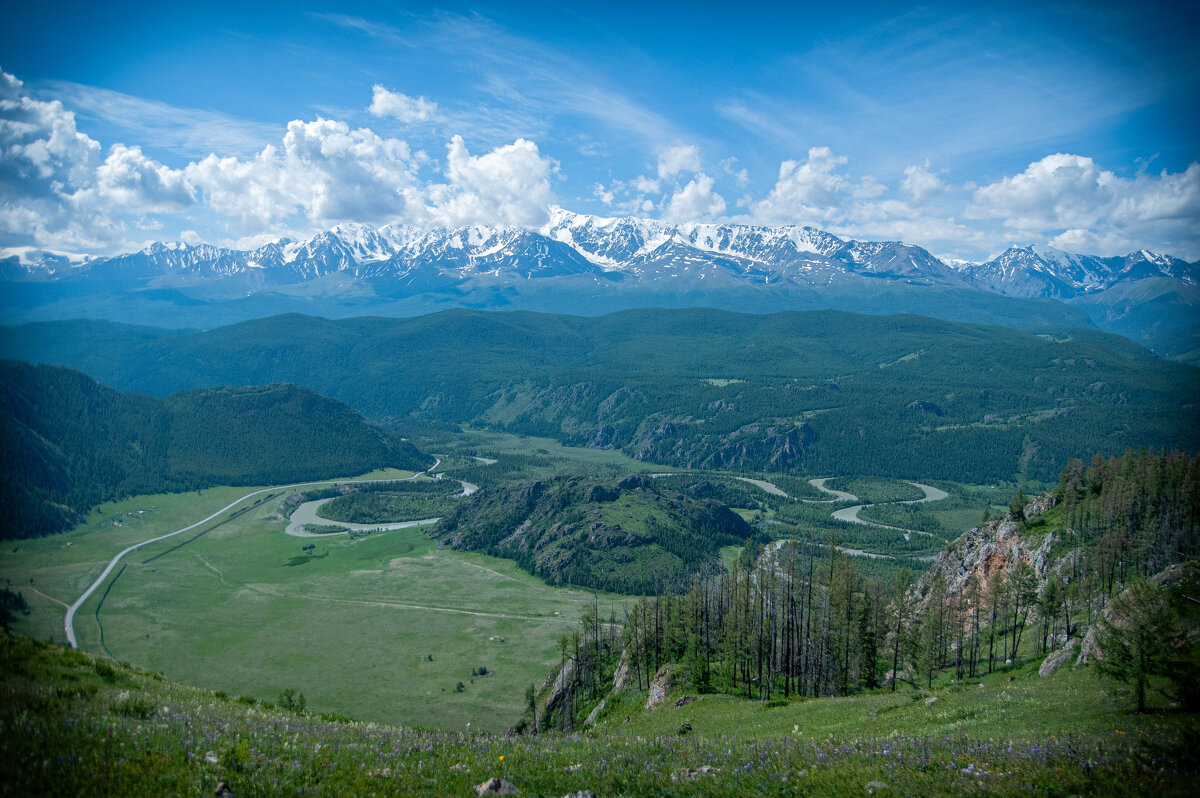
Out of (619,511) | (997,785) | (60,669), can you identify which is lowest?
(619,511)

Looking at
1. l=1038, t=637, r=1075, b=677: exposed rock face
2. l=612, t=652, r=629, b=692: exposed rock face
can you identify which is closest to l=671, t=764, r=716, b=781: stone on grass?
l=1038, t=637, r=1075, b=677: exposed rock face

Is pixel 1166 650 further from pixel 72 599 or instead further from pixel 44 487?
pixel 44 487

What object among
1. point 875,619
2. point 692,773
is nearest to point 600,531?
point 875,619

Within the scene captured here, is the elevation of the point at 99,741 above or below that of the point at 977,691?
above

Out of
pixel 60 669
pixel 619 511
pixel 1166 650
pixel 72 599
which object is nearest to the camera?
pixel 60 669

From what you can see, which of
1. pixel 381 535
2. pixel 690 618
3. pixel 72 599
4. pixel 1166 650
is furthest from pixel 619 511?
pixel 1166 650

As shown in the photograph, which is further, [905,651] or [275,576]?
[275,576]

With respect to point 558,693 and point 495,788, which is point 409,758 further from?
point 558,693

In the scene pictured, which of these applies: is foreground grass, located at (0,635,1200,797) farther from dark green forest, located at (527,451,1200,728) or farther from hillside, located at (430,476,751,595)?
hillside, located at (430,476,751,595)
